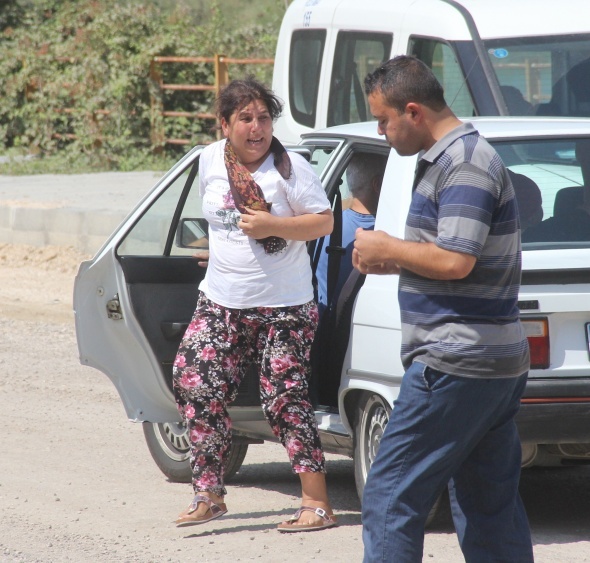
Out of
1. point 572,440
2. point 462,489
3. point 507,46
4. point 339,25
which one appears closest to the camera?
point 462,489

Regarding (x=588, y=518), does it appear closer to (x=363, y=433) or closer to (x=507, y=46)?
(x=363, y=433)

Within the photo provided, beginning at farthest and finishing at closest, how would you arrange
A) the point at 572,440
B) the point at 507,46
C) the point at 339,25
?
the point at 339,25, the point at 507,46, the point at 572,440

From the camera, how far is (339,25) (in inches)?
444

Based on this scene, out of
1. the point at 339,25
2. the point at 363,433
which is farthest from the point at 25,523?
the point at 339,25

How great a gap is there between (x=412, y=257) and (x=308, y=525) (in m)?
2.01

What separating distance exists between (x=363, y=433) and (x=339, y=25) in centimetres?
660

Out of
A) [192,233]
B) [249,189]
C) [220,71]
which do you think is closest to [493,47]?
[192,233]

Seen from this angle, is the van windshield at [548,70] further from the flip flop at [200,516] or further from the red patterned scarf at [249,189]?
the flip flop at [200,516]

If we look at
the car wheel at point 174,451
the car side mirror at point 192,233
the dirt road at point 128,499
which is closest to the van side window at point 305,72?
the dirt road at point 128,499

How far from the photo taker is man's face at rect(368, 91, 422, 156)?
3652 mm

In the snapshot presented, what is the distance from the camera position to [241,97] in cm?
528

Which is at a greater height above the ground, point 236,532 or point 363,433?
point 363,433

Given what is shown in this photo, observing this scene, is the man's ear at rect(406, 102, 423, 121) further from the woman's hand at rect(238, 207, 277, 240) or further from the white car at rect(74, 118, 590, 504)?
the woman's hand at rect(238, 207, 277, 240)

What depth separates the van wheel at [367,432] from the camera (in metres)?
5.18
